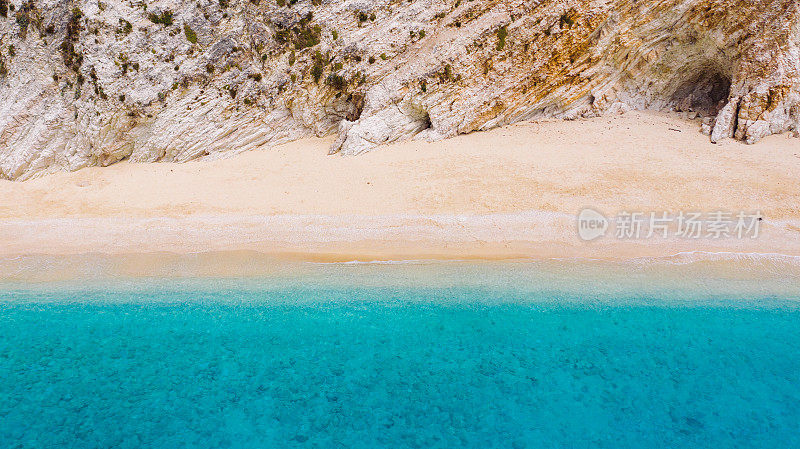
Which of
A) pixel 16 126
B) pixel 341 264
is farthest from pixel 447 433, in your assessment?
pixel 16 126

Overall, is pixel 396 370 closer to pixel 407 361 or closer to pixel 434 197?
pixel 407 361

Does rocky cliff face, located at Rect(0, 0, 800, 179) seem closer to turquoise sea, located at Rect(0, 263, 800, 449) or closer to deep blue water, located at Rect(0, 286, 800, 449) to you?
turquoise sea, located at Rect(0, 263, 800, 449)

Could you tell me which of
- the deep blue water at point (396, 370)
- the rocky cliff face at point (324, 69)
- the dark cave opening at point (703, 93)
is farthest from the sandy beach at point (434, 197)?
the deep blue water at point (396, 370)

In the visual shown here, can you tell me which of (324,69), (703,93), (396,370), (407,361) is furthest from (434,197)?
(703,93)

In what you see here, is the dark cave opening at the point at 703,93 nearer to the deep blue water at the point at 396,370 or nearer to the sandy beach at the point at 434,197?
the sandy beach at the point at 434,197

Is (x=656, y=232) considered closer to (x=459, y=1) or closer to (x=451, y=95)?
(x=451, y=95)
